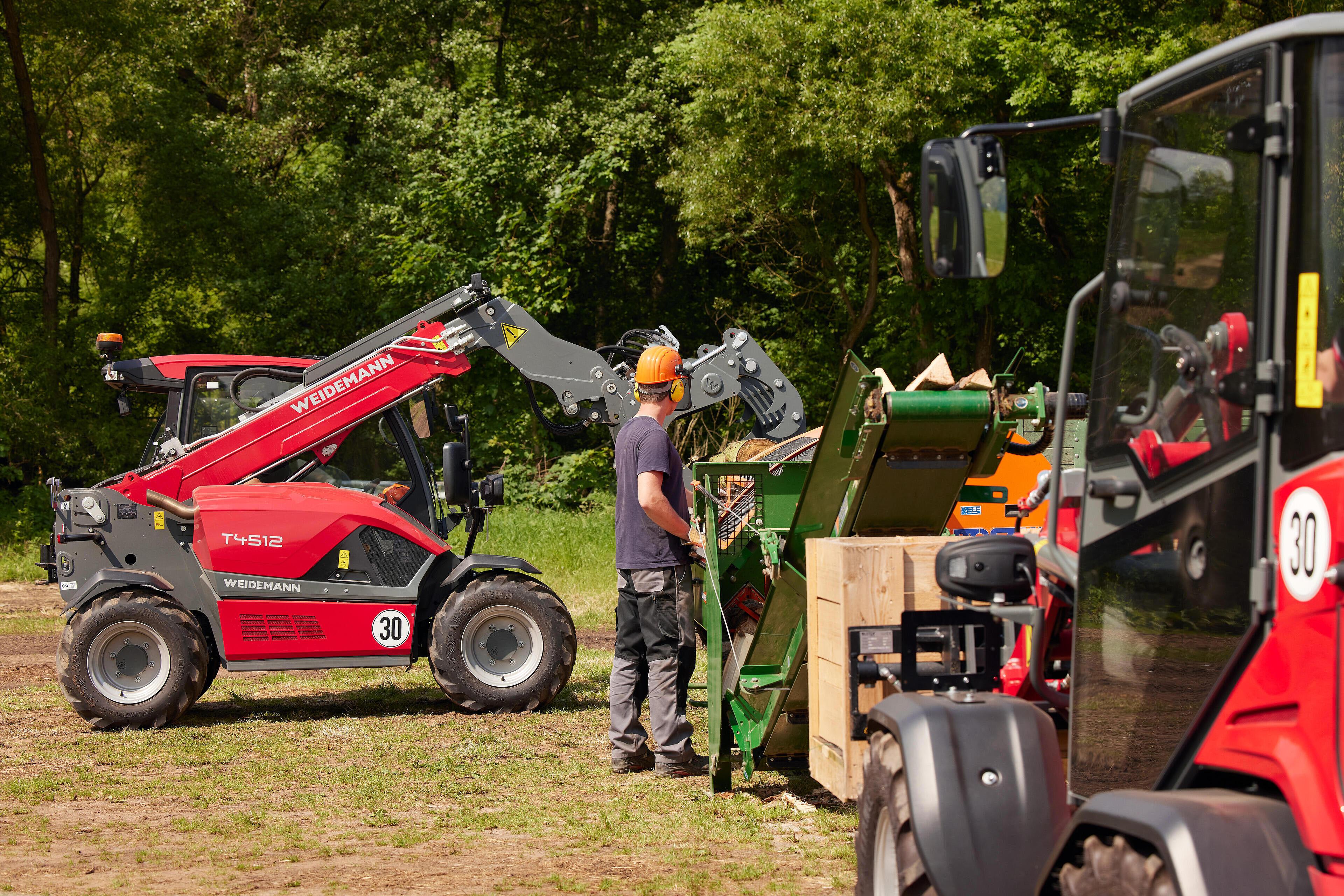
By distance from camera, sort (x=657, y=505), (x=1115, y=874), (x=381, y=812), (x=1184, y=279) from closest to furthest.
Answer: (x=1115, y=874) → (x=1184, y=279) → (x=381, y=812) → (x=657, y=505)

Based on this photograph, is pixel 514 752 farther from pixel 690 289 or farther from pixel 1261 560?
pixel 690 289

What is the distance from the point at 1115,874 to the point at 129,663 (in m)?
7.19

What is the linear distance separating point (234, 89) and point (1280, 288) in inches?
968

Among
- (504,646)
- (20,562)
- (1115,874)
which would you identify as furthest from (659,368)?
(20,562)

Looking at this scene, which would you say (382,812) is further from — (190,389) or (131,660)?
(190,389)

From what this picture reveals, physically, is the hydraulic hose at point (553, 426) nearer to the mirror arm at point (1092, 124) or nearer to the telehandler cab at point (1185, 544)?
the telehandler cab at point (1185, 544)

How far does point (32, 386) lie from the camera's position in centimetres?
1920

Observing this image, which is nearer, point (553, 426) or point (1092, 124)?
point (1092, 124)

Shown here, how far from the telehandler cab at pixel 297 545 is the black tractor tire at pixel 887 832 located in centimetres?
505

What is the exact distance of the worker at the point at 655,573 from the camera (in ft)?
21.0

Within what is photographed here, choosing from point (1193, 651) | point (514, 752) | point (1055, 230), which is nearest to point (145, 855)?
point (514, 752)

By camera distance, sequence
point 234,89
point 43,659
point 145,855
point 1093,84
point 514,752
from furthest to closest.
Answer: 1. point 234,89
2. point 1093,84
3. point 43,659
4. point 514,752
5. point 145,855

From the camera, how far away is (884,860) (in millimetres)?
3414

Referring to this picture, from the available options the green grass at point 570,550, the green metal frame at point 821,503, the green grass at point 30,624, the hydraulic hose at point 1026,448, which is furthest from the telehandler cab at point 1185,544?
the green grass at point 30,624
